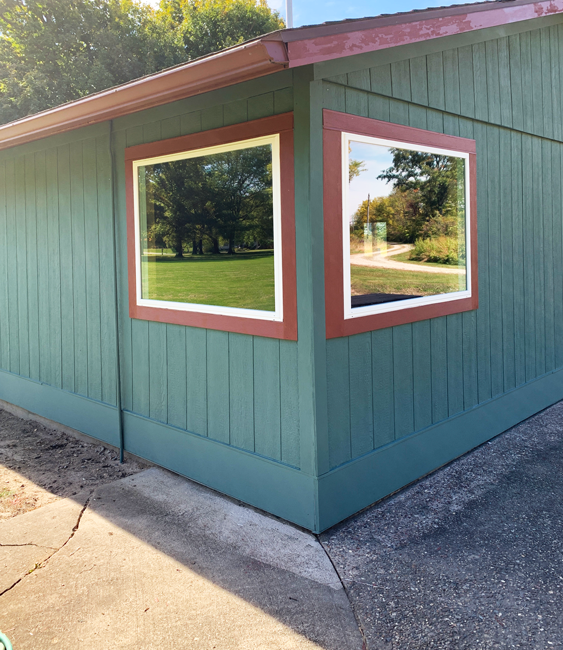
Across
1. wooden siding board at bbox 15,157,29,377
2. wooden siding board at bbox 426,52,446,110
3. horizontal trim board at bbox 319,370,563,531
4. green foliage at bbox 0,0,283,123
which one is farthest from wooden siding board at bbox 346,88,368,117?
green foliage at bbox 0,0,283,123

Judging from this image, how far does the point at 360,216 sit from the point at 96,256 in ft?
7.08

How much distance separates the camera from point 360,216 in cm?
320

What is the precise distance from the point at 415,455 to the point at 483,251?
168 cm

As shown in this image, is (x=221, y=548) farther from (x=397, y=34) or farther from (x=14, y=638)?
(x=397, y=34)

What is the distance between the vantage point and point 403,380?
138 inches

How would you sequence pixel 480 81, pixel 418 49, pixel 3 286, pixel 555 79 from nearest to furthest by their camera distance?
pixel 418 49
pixel 480 81
pixel 555 79
pixel 3 286

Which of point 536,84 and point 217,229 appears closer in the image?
point 217,229

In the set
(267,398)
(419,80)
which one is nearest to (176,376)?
(267,398)

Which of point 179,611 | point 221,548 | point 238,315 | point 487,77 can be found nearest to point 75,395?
point 238,315

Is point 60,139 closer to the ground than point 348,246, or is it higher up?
higher up

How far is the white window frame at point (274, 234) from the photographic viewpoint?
2996mm

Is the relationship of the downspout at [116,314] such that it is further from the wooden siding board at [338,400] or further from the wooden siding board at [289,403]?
the wooden siding board at [338,400]

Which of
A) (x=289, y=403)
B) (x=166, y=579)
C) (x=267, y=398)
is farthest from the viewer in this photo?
(x=267, y=398)

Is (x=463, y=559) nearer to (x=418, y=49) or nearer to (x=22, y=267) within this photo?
(x=418, y=49)
